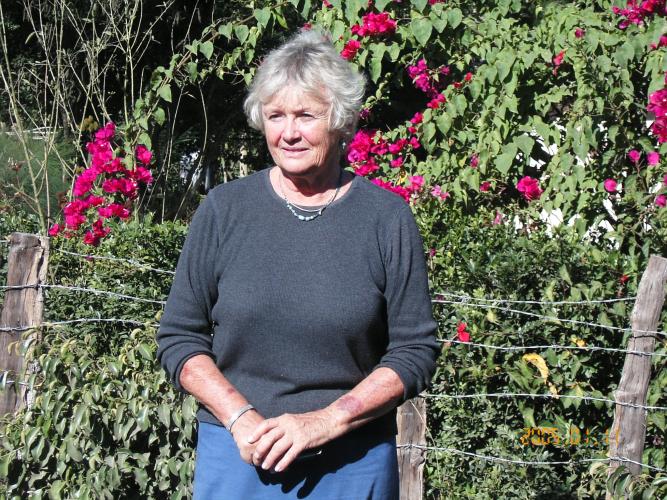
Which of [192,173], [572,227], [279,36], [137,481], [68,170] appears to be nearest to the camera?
[137,481]

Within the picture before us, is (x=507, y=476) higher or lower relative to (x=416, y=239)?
lower

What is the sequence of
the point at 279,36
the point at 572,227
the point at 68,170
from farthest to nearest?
1. the point at 279,36
2. the point at 68,170
3. the point at 572,227

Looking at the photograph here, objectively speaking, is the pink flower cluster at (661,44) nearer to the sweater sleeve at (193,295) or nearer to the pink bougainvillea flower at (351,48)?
the pink bougainvillea flower at (351,48)

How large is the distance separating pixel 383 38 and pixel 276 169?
394cm

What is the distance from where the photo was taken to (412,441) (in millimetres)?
3398

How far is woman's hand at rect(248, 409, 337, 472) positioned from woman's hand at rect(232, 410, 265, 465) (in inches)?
0.5

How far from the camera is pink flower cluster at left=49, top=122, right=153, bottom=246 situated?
5562 millimetres

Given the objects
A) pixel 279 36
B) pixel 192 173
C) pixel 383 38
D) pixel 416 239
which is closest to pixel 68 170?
pixel 192 173

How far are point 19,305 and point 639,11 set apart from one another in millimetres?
3416

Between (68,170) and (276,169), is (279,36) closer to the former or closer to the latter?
(68,170)

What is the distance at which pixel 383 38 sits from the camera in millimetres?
5930

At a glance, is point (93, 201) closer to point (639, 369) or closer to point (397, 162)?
point (397, 162)

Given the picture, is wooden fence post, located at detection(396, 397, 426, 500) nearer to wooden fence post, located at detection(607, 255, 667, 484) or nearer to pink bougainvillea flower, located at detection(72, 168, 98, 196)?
wooden fence post, located at detection(607, 255, 667, 484)

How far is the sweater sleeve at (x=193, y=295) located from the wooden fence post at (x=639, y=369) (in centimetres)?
165
